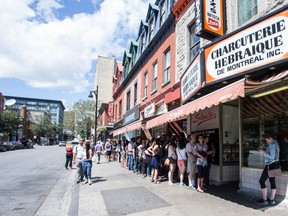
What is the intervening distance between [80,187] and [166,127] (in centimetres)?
638

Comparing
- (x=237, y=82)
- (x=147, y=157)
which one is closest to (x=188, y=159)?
(x=147, y=157)

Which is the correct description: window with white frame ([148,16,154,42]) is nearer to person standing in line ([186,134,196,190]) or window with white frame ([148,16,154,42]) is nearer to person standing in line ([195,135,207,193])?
person standing in line ([186,134,196,190])

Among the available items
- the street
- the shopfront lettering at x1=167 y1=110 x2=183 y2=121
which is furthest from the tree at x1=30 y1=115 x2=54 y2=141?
the shopfront lettering at x1=167 y1=110 x2=183 y2=121

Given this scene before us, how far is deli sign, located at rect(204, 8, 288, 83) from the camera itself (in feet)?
18.3

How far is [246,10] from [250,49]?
310 centimetres

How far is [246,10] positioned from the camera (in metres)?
8.70

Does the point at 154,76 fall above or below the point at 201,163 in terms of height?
above

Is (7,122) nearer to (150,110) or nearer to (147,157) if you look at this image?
(150,110)

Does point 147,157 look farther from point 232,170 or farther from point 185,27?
point 185,27

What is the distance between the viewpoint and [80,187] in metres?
9.42

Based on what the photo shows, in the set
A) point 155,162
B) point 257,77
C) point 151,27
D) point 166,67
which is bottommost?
point 155,162

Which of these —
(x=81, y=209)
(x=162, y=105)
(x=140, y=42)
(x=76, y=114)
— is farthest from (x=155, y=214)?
(x=76, y=114)

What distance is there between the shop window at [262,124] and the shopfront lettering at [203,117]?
210 cm

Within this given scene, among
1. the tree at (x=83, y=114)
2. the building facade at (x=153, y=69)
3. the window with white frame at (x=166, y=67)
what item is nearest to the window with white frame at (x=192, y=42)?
the building facade at (x=153, y=69)
